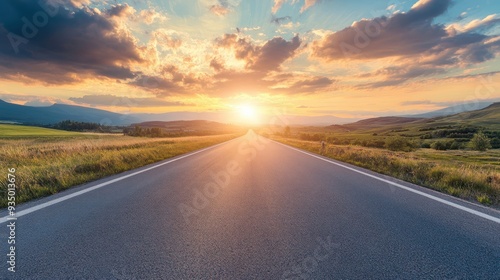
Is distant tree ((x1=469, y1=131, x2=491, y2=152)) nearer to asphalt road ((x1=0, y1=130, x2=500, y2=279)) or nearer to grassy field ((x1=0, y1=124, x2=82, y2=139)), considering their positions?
asphalt road ((x1=0, y1=130, x2=500, y2=279))

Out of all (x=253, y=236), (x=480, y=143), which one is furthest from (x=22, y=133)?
(x=480, y=143)

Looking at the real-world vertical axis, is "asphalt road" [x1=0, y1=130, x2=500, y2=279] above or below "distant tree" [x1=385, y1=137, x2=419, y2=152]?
above

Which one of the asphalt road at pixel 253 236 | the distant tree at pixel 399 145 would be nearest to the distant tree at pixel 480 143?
the distant tree at pixel 399 145

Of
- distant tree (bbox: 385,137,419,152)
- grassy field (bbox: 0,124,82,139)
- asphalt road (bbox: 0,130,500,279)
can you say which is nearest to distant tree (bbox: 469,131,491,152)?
distant tree (bbox: 385,137,419,152)

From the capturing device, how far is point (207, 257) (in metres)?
2.68

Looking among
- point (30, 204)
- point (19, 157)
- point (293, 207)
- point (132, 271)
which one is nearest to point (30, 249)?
point (132, 271)

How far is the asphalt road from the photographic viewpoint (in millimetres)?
2436

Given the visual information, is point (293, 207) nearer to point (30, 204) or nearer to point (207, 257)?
point (207, 257)

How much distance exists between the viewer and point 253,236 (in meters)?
3.25

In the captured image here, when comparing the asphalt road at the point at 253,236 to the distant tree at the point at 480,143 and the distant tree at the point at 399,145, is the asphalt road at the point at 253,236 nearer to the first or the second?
the distant tree at the point at 399,145

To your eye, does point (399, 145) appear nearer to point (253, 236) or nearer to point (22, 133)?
point (253, 236)

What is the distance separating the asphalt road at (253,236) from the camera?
2.44 metres

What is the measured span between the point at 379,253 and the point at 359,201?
246 centimetres

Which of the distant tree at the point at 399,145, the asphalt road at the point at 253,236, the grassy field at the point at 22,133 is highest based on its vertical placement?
the asphalt road at the point at 253,236
